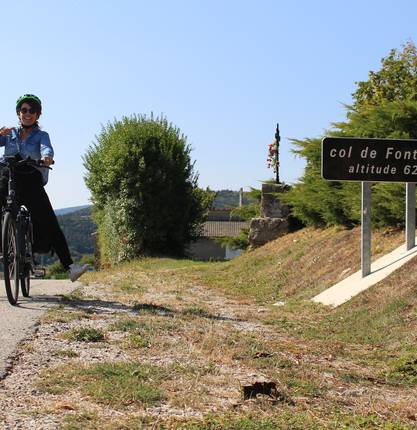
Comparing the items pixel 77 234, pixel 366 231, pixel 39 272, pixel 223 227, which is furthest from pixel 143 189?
pixel 77 234

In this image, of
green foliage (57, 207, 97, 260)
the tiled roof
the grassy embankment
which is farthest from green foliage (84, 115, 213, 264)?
green foliage (57, 207, 97, 260)

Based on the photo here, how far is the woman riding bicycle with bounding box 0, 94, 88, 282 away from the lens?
696 cm

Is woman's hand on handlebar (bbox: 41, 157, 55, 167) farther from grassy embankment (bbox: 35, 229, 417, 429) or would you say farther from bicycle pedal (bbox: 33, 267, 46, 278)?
grassy embankment (bbox: 35, 229, 417, 429)

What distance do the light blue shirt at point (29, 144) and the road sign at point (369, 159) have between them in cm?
408

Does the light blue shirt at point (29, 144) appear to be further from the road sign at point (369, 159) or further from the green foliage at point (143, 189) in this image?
the green foliage at point (143, 189)

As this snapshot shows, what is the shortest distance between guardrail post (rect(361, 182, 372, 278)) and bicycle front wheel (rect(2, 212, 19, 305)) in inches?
191

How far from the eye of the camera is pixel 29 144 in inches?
279

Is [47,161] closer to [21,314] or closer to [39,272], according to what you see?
[39,272]

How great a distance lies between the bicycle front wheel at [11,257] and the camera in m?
6.58

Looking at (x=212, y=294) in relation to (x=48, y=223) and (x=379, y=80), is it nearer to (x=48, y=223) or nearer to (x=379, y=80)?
(x=48, y=223)

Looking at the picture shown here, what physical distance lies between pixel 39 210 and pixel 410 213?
509 cm

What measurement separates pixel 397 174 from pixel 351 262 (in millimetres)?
2018

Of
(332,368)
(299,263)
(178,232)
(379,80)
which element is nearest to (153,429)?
(332,368)

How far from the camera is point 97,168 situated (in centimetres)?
2547
